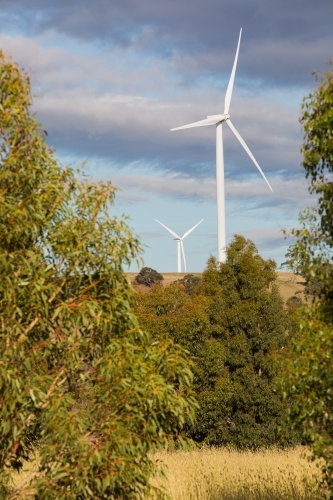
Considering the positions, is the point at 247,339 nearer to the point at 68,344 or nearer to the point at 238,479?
the point at 238,479

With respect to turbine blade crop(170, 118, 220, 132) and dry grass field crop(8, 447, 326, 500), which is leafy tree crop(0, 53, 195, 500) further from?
turbine blade crop(170, 118, 220, 132)

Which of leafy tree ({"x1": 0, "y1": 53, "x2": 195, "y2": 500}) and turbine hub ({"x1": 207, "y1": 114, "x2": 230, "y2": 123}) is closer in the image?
leafy tree ({"x1": 0, "y1": 53, "x2": 195, "y2": 500})

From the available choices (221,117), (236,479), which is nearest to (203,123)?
(221,117)

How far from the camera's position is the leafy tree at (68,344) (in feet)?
44.2

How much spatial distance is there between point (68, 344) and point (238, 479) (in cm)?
1524

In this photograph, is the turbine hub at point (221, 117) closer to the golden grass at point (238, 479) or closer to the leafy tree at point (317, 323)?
the golden grass at point (238, 479)

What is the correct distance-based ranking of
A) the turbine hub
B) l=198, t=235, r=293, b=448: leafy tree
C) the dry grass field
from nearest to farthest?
the dry grass field → l=198, t=235, r=293, b=448: leafy tree → the turbine hub

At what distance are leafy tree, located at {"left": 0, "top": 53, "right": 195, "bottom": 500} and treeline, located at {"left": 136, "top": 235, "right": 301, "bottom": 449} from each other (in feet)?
96.7

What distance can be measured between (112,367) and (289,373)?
3712 millimetres

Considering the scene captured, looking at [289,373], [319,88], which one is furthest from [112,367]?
[319,88]

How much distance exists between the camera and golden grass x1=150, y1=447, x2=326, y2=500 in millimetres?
24750

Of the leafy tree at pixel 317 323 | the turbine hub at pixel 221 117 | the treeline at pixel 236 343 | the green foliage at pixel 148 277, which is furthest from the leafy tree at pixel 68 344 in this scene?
the green foliage at pixel 148 277

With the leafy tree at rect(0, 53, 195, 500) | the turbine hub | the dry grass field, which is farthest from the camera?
the turbine hub

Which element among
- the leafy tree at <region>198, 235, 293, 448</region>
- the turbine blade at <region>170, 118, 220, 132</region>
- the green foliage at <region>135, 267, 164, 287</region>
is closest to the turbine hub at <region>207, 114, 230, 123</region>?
the turbine blade at <region>170, 118, 220, 132</region>
